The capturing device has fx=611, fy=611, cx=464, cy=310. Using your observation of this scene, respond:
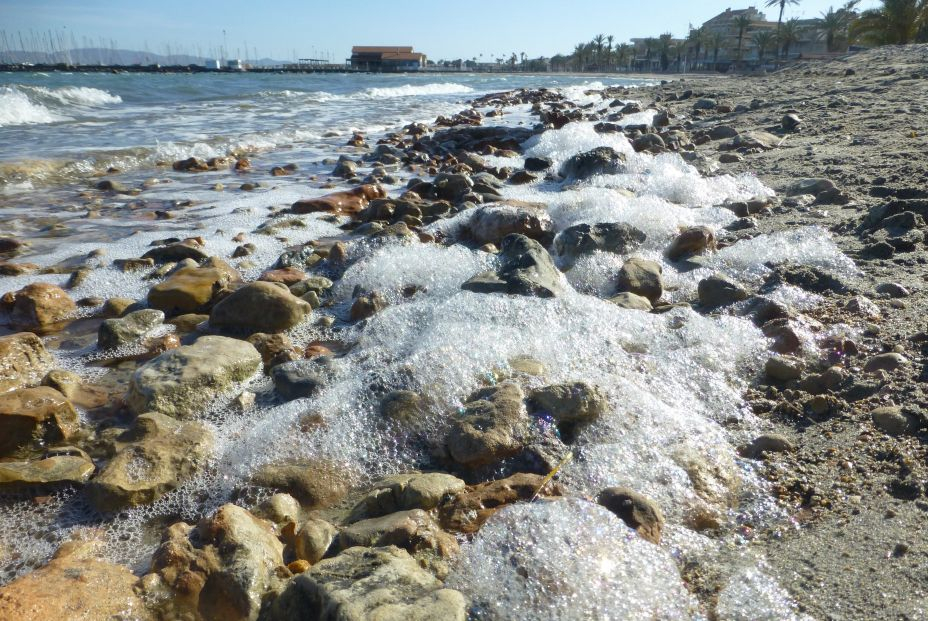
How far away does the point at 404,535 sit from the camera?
1.56 meters

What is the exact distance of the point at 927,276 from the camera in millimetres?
3107

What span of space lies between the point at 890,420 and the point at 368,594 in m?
1.79

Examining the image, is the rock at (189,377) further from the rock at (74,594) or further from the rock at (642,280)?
the rock at (642,280)

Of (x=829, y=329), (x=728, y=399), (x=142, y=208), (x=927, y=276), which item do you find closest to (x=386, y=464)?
(x=728, y=399)

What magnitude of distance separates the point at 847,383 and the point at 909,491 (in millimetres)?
648

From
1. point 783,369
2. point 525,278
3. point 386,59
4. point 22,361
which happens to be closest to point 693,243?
point 525,278

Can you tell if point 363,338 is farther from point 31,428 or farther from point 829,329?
point 829,329

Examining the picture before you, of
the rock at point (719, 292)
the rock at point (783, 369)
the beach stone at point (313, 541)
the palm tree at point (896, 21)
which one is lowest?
the beach stone at point (313, 541)

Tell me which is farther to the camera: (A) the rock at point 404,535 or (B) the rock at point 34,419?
(B) the rock at point 34,419

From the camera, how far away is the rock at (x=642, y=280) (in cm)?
324

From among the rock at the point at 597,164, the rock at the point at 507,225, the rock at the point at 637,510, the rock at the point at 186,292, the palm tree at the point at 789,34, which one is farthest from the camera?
the palm tree at the point at 789,34

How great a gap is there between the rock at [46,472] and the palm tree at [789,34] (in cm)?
6536

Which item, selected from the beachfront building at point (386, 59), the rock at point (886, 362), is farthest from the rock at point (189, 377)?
the beachfront building at point (386, 59)

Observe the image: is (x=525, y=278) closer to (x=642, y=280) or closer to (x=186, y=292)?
(x=642, y=280)
